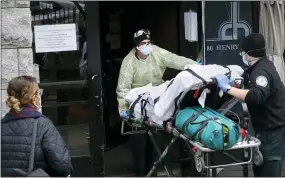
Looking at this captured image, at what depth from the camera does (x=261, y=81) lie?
4.59m

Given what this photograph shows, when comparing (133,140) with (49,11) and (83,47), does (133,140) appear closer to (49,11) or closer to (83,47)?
(83,47)

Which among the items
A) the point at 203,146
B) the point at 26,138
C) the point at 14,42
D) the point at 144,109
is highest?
the point at 14,42

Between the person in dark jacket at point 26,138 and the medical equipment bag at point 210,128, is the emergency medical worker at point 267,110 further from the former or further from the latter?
the person in dark jacket at point 26,138

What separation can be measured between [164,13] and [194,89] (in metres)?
3.48

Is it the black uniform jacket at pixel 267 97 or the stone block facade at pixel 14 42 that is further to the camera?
the stone block facade at pixel 14 42

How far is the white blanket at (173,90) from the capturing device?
4.32m

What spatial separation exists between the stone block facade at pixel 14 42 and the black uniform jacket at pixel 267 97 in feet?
7.36

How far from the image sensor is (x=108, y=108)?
310 inches

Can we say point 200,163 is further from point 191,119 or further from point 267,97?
point 267,97

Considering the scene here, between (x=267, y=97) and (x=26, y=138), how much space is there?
2082 millimetres

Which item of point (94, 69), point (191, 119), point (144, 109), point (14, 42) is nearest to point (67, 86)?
point (94, 69)

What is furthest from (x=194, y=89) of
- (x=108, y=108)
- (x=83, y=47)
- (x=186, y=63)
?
(x=108, y=108)

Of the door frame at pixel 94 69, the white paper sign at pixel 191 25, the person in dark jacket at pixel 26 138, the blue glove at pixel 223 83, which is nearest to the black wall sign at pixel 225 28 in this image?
the white paper sign at pixel 191 25

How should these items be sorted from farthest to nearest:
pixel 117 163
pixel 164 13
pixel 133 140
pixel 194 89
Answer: pixel 164 13, pixel 117 163, pixel 133 140, pixel 194 89
